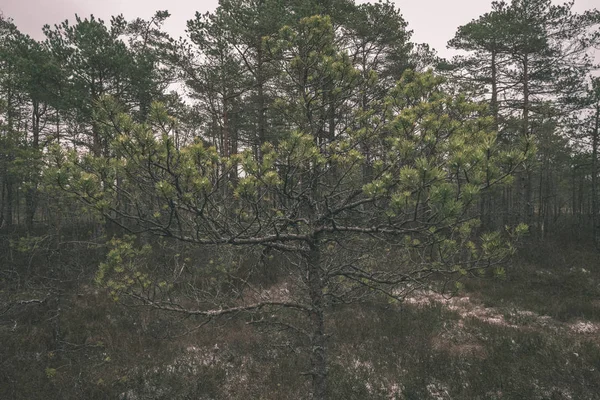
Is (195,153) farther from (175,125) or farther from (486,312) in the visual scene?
(486,312)

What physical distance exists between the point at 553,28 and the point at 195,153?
63.8 ft

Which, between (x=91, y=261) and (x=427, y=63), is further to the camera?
(x=427, y=63)

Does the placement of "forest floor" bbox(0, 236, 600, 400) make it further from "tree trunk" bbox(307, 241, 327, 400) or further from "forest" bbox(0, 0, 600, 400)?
"tree trunk" bbox(307, 241, 327, 400)

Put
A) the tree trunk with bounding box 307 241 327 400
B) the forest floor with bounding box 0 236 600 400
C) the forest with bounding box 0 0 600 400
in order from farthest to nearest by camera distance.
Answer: the forest floor with bounding box 0 236 600 400 → the tree trunk with bounding box 307 241 327 400 → the forest with bounding box 0 0 600 400

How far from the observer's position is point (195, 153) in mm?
2332

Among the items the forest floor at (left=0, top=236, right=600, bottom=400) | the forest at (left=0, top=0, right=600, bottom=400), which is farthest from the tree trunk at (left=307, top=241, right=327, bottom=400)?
the forest floor at (left=0, top=236, right=600, bottom=400)

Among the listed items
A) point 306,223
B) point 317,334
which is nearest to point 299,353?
point 317,334

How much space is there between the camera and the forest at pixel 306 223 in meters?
2.50

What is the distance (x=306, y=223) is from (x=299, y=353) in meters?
5.29

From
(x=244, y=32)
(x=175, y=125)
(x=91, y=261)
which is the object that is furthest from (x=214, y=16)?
(x=175, y=125)

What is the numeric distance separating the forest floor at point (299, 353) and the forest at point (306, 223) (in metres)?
0.06

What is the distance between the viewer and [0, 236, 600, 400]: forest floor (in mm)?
6105

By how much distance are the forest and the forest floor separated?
6cm

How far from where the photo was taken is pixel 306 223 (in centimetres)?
359
